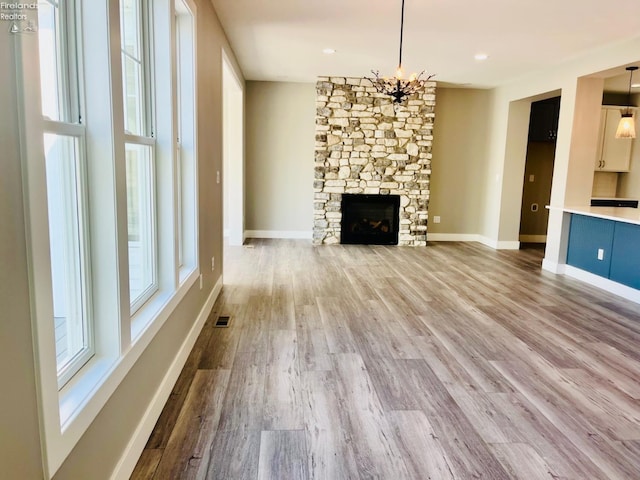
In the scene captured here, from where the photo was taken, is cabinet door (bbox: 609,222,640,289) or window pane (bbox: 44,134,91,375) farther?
cabinet door (bbox: 609,222,640,289)

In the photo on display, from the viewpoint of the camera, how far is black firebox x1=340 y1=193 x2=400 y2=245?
7719 mm

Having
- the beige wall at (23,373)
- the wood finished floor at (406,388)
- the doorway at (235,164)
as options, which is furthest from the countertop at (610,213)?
the doorway at (235,164)

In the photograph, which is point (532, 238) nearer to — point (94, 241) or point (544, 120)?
point (544, 120)

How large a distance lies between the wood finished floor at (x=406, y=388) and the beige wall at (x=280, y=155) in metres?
3.11

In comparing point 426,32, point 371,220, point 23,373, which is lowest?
point 371,220

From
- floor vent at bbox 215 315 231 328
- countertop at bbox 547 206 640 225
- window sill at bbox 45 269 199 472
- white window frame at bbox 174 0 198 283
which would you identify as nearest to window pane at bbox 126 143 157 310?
window sill at bbox 45 269 199 472

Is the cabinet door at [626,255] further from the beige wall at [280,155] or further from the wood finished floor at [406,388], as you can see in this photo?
the beige wall at [280,155]

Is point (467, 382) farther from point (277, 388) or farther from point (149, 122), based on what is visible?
point (149, 122)

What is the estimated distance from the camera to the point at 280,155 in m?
7.81

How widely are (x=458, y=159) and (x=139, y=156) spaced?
6.62 meters

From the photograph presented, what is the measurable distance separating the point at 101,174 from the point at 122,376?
0.78 metres

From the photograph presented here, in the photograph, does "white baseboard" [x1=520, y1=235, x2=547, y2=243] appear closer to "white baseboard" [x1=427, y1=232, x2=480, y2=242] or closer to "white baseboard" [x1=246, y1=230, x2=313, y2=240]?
"white baseboard" [x1=427, y1=232, x2=480, y2=242]

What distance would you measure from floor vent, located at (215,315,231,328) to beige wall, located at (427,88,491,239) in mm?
5227

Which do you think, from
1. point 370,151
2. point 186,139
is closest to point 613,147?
point 370,151
